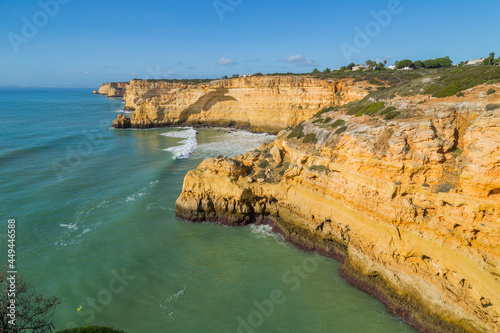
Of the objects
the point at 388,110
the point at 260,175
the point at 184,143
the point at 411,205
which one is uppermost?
the point at 388,110

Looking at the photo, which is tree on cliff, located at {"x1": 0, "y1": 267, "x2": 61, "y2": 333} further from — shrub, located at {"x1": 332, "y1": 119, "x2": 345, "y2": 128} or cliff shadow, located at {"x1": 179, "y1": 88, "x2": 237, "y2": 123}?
cliff shadow, located at {"x1": 179, "y1": 88, "x2": 237, "y2": 123}

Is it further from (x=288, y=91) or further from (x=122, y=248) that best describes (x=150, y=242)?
(x=288, y=91)

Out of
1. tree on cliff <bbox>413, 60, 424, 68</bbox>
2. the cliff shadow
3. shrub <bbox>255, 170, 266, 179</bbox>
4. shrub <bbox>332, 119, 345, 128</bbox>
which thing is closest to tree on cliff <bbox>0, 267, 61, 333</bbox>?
shrub <bbox>255, 170, 266, 179</bbox>

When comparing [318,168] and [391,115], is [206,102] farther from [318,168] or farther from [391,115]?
[391,115]

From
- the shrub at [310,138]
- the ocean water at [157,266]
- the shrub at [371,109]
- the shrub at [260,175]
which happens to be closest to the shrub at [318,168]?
the shrub at [310,138]

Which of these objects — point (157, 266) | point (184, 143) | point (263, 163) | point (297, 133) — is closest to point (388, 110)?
point (297, 133)

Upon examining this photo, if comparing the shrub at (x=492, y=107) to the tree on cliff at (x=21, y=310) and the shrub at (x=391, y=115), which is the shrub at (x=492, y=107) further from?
the tree on cliff at (x=21, y=310)

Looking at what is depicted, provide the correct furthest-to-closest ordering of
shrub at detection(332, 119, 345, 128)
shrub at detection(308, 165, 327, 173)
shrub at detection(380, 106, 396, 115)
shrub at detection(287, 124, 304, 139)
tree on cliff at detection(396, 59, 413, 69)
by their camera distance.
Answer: tree on cliff at detection(396, 59, 413, 69), shrub at detection(287, 124, 304, 139), shrub at detection(332, 119, 345, 128), shrub at detection(308, 165, 327, 173), shrub at detection(380, 106, 396, 115)
